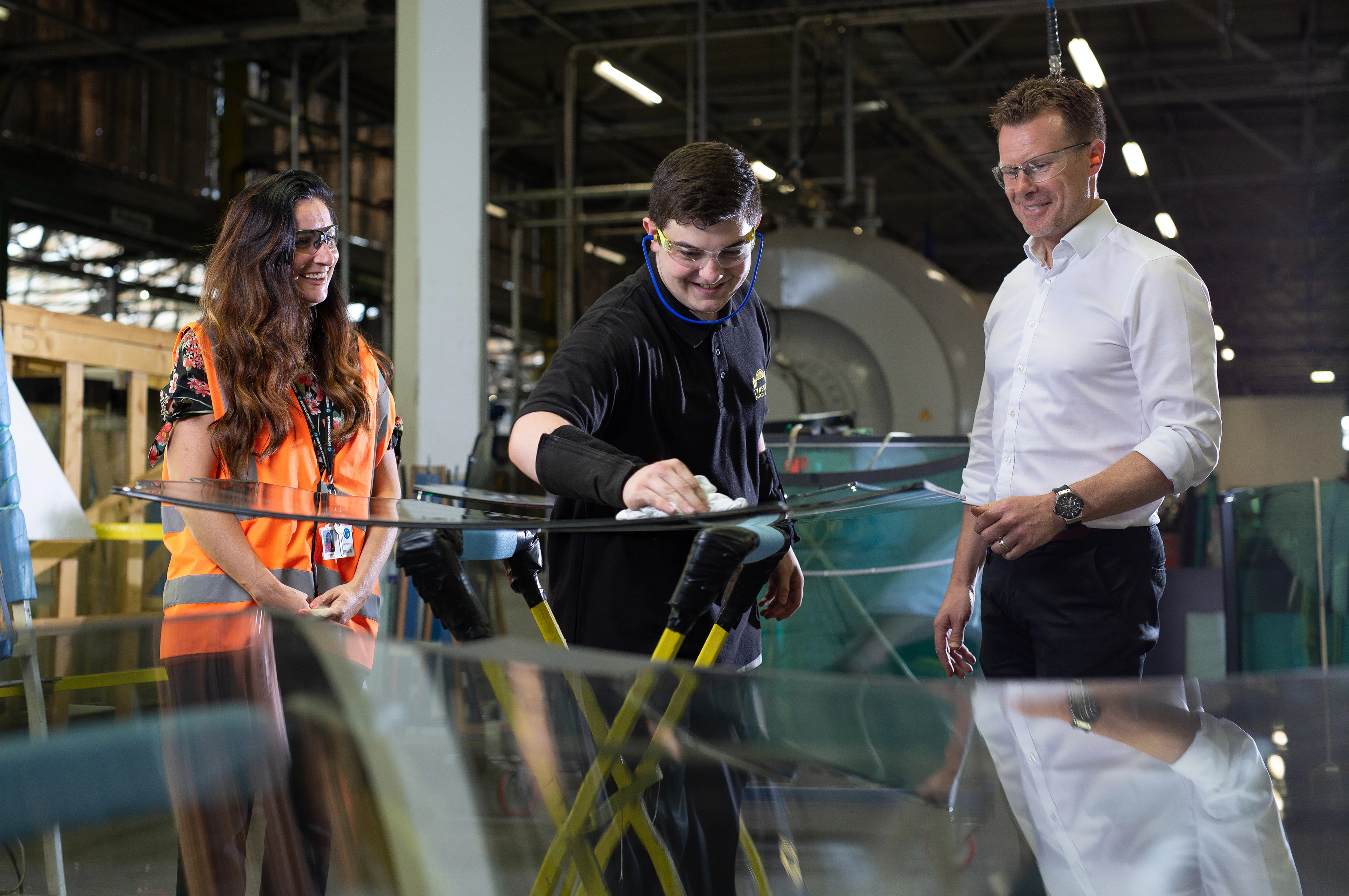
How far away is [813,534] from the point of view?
375 centimetres

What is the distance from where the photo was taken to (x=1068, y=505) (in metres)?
1.52

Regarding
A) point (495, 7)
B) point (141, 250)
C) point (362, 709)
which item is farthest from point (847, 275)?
point (141, 250)

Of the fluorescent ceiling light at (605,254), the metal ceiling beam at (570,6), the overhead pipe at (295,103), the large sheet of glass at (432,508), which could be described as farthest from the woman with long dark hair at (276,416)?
the fluorescent ceiling light at (605,254)

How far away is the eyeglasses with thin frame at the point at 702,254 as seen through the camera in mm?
1483

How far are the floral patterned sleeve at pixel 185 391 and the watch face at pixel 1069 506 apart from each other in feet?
4.02

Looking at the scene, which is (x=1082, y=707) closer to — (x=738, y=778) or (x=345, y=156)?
(x=738, y=778)

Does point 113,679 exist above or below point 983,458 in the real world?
below

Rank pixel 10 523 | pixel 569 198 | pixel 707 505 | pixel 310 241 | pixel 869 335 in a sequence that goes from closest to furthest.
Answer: pixel 707 505
pixel 310 241
pixel 10 523
pixel 869 335
pixel 569 198

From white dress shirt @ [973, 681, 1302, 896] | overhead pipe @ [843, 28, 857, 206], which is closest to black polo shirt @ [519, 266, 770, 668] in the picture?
white dress shirt @ [973, 681, 1302, 896]

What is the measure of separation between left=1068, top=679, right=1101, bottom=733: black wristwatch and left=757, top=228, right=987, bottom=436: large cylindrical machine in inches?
→ 212

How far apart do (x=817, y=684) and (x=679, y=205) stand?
0.85 m

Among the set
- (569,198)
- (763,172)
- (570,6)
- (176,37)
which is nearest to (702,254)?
(763,172)

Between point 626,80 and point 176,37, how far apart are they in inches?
140

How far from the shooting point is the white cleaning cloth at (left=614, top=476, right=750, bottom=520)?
118 cm
